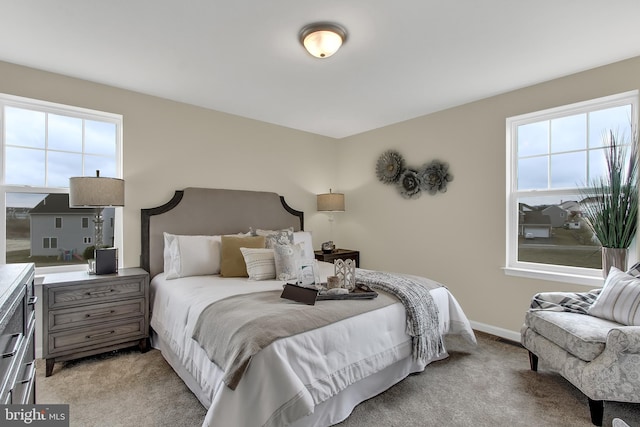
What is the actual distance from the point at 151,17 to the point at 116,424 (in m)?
2.48

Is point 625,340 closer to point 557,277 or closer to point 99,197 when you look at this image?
point 557,277

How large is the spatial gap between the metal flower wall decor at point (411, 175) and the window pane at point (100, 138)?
10.2 feet

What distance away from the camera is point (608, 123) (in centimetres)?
276

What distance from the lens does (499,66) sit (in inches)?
105

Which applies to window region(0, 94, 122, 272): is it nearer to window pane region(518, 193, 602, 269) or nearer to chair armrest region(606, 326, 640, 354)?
chair armrest region(606, 326, 640, 354)

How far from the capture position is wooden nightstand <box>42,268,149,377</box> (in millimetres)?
2434

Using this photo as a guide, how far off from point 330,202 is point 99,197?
8.92 feet

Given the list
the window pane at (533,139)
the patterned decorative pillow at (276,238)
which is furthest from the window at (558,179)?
the patterned decorative pillow at (276,238)

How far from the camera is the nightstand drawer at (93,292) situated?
96.9 inches

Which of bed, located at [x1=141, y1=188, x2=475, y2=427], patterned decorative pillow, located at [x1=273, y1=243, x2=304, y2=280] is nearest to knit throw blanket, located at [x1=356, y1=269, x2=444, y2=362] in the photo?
bed, located at [x1=141, y1=188, x2=475, y2=427]

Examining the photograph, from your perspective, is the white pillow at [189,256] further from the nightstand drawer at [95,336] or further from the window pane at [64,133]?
the window pane at [64,133]

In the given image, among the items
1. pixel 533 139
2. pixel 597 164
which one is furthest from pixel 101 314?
pixel 597 164

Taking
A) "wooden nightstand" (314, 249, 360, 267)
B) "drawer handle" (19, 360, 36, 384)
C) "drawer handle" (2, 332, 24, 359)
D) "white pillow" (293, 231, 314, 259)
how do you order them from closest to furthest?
1. "drawer handle" (2, 332, 24, 359)
2. "drawer handle" (19, 360, 36, 384)
3. "white pillow" (293, 231, 314, 259)
4. "wooden nightstand" (314, 249, 360, 267)

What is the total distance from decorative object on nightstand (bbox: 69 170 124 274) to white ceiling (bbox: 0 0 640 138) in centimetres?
96
